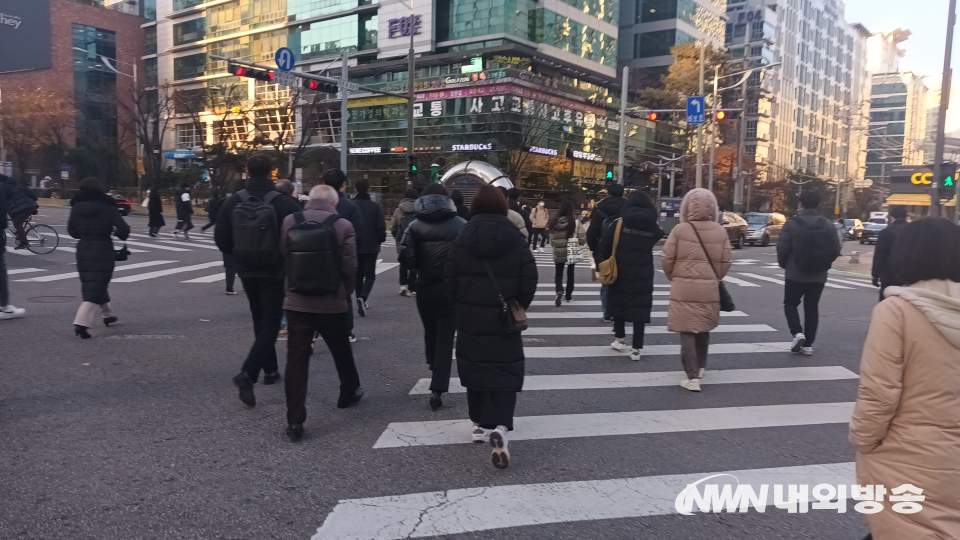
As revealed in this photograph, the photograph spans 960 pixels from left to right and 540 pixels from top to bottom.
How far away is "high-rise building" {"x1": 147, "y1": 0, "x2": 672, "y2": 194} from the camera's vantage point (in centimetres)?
4547

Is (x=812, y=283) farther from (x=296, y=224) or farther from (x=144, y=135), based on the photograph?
(x=144, y=135)

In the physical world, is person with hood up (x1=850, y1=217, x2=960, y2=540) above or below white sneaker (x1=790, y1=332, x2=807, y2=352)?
above

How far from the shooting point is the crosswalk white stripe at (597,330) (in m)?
9.01

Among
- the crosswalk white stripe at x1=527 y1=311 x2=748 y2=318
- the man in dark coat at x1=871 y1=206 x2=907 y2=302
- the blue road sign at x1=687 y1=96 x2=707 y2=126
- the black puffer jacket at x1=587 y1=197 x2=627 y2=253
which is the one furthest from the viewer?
the blue road sign at x1=687 y1=96 x2=707 y2=126

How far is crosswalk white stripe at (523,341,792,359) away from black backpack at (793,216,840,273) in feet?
4.18

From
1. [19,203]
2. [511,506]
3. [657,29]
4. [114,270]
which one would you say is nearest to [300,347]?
[511,506]

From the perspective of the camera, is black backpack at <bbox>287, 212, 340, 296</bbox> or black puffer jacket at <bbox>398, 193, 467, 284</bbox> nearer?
black backpack at <bbox>287, 212, 340, 296</bbox>

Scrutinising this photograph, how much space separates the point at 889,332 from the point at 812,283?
18.5 ft

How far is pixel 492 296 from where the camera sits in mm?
4293

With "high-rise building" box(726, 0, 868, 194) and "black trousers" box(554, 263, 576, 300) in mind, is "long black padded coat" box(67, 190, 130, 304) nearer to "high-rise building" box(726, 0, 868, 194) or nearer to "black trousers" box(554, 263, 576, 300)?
"black trousers" box(554, 263, 576, 300)

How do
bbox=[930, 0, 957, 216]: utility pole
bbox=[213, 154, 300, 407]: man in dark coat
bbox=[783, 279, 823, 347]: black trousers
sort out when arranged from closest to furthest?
1. bbox=[213, 154, 300, 407]: man in dark coat
2. bbox=[783, 279, 823, 347]: black trousers
3. bbox=[930, 0, 957, 216]: utility pole

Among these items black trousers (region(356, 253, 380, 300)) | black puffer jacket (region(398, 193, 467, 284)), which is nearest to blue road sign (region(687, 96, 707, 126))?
black trousers (region(356, 253, 380, 300))

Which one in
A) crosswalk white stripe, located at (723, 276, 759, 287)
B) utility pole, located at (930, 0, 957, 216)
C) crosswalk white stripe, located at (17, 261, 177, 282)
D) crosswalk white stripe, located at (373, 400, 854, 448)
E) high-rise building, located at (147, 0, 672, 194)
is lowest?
crosswalk white stripe, located at (723, 276, 759, 287)

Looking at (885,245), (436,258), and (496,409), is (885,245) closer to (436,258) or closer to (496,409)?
(436,258)
